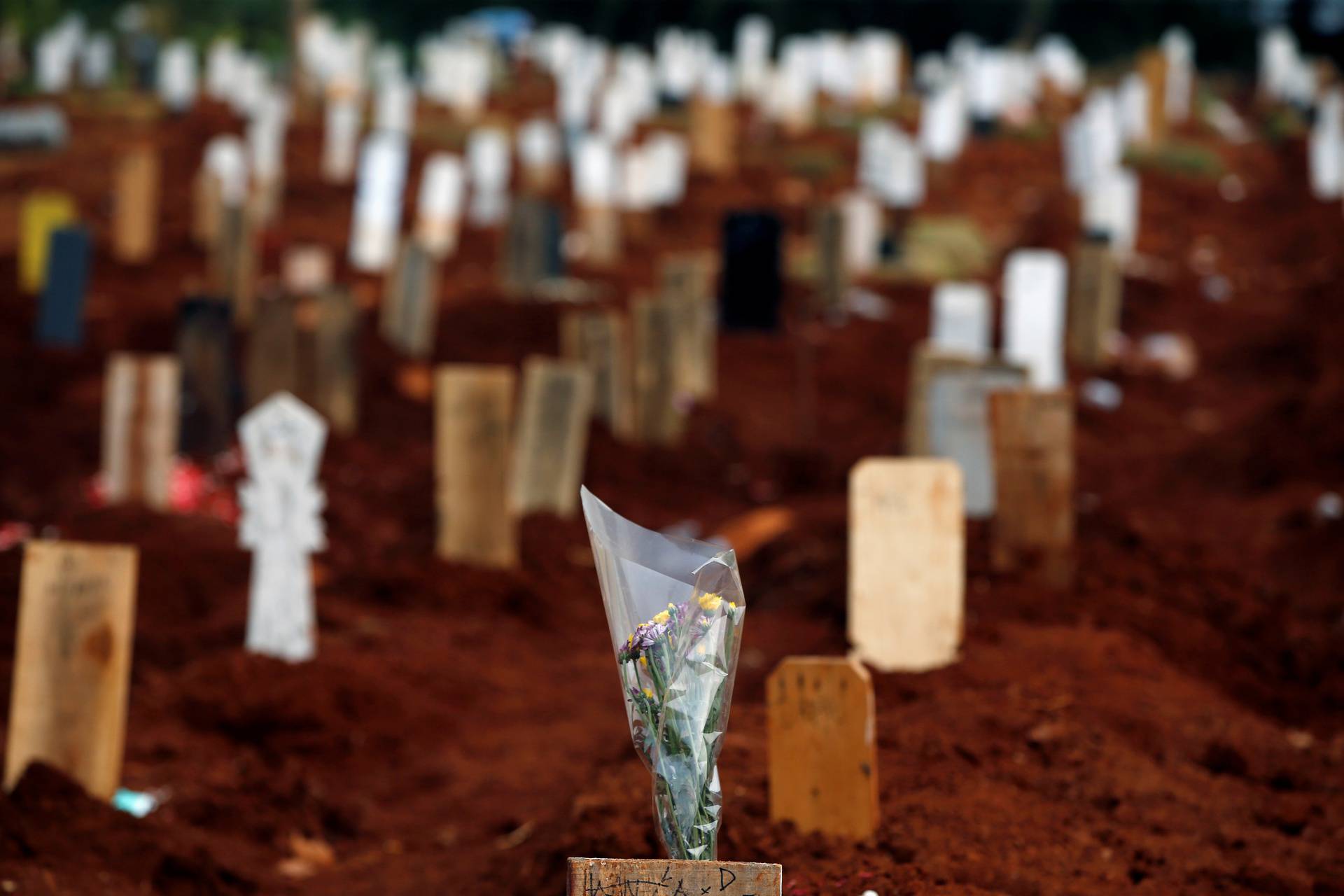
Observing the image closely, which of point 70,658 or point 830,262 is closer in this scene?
point 70,658

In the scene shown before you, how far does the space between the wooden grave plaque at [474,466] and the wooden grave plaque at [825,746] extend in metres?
4.27

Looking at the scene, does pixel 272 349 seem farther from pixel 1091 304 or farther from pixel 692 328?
pixel 1091 304

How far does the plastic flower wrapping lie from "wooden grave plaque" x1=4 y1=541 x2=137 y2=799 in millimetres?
2463

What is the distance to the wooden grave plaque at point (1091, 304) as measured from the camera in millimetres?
14391

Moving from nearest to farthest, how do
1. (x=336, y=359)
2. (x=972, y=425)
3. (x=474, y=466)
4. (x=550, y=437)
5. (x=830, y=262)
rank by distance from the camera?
(x=972, y=425)
(x=474, y=466)
(x=550, y=437)
(x=336, y=359)
(x=830, y=262)

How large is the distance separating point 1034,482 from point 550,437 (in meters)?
3.52

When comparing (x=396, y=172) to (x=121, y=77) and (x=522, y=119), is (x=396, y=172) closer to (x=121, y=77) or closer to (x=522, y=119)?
(x=522, y=119)

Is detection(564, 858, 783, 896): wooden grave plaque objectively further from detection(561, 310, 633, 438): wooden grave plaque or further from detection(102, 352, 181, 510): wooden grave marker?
detection(561, 310, 633, 438): wooden grave plaque

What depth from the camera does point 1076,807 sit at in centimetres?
476

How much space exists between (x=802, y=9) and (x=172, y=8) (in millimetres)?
11429

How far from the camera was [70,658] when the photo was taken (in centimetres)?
567

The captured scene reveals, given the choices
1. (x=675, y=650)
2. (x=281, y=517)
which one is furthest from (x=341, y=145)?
(x=675, y=650)

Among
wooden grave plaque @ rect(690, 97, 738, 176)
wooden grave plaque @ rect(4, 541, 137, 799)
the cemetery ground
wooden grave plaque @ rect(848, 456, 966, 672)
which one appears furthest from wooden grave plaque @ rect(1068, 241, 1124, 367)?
wooden grave plaque @ rect(4, 541, 137, 799)

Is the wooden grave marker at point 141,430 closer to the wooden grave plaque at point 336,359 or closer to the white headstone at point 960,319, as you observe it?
the wooden grave plaque at point 336,359
